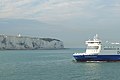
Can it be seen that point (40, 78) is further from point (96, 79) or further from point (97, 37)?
point (97, 37)

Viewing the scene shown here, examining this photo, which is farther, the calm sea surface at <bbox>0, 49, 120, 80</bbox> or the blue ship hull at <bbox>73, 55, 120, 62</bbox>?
the blue ship hull at <bbox>73, 55, 120, 62</bbox>

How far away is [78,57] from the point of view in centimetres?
6147

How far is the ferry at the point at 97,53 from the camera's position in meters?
60.7

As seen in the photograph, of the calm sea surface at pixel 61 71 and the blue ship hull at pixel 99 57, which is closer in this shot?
the calm sea surface at pixel 61 71

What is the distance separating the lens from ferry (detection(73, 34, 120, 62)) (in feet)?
199

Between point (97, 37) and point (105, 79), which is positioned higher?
point (97, 37)

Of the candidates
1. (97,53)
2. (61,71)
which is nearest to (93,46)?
(97,53)

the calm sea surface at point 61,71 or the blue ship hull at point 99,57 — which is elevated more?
the blue ship hull at point 99,57

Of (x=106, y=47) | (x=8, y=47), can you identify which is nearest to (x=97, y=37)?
(x=106, y=47)

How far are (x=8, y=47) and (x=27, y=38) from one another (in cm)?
1461

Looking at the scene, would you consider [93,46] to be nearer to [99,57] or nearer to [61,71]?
[99,57]

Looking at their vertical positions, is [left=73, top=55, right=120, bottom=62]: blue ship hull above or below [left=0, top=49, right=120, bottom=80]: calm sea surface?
above

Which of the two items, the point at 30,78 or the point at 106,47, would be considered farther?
the point at 106,47

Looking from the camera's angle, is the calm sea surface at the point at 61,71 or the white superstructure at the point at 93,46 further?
the white superstructure at the point at 93,46
